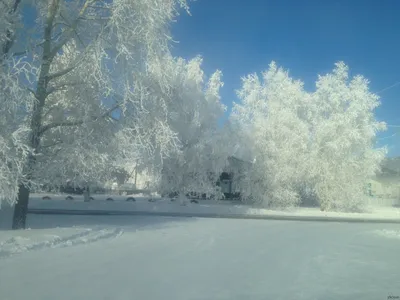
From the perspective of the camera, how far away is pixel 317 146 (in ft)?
124

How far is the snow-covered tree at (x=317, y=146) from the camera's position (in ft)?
120

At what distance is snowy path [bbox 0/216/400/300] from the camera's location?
6.76 metres

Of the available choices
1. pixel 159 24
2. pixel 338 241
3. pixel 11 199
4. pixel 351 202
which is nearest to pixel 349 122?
pixel 351 202

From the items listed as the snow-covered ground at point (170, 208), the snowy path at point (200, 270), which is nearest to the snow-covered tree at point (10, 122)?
the snowy path at point (200, 270)

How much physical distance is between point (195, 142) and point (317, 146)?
1187cm

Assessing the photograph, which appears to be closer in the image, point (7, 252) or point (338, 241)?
point (7, 252)

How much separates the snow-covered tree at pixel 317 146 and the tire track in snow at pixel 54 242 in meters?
24.3

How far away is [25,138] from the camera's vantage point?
12.2 meters

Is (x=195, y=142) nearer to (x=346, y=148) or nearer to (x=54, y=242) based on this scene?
(x=346, y=148)

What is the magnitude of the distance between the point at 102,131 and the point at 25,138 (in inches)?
144

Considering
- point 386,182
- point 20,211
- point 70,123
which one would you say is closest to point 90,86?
point 70,123

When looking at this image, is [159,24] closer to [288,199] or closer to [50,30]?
[50,30]

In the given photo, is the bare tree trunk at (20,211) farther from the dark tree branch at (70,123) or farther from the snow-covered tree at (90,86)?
the dark tree branch at (70,123)

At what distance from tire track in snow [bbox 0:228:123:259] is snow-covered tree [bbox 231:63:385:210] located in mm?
24257
